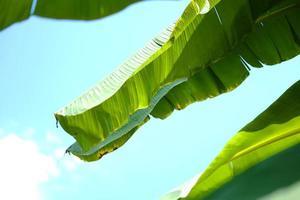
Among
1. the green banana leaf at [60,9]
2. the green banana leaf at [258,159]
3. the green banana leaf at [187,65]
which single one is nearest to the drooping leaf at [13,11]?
the green banana leaf at [60,9]

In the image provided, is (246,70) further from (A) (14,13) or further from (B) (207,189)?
(A) (14,13)

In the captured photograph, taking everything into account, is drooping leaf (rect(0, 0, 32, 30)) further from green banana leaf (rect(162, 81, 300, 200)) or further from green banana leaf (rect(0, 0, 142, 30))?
green banana leaf (rect(162, 81, 300, 200))

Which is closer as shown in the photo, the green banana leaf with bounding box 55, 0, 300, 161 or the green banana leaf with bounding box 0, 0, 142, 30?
the green banana leaf with bounding box 0, 0, 142, 30

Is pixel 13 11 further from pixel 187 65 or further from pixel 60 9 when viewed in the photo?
A: pixel 187 65

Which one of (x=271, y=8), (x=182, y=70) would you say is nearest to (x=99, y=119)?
(x=182, y=70)

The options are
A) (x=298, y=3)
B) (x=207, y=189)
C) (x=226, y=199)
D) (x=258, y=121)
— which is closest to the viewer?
(x=226, y=199)

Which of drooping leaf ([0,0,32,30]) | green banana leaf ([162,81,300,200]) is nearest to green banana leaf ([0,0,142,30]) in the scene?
drooping leaf ([0,0,32,30])
